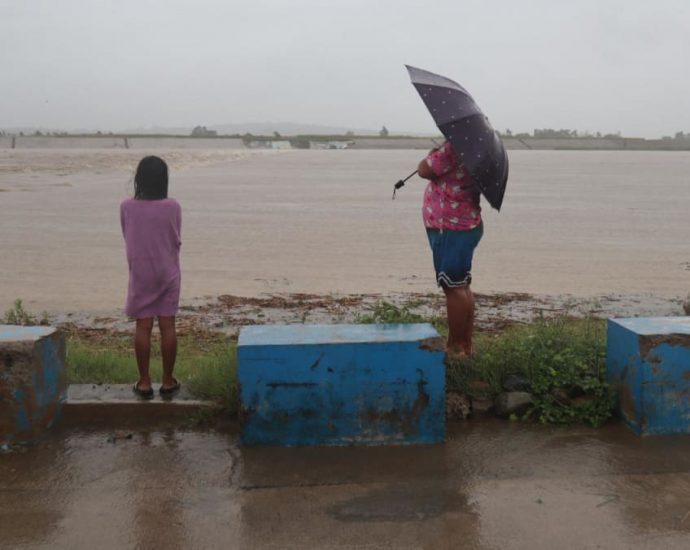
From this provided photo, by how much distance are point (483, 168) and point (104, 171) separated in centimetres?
3369

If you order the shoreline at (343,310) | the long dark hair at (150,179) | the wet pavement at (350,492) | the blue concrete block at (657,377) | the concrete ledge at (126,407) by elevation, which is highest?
the long dark hair at (150,179)

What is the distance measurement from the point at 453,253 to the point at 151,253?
71.1 inches

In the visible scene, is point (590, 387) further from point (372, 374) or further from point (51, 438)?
point (51, 438)

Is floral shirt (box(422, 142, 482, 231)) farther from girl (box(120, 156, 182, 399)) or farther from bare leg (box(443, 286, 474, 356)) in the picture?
girl (box(120, 156, 182, 399))

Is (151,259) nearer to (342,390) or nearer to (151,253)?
(151,253)

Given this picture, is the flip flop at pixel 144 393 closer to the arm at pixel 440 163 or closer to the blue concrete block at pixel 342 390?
the blue concrete block at pixel 342 390

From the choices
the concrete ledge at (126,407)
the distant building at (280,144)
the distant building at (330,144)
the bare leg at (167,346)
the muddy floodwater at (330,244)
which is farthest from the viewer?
the distant building at (280,144)

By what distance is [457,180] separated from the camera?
4.81 metres

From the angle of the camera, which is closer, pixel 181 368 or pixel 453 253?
pixel 453 253

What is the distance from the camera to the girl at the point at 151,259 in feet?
15.5

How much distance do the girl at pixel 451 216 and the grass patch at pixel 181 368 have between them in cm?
145

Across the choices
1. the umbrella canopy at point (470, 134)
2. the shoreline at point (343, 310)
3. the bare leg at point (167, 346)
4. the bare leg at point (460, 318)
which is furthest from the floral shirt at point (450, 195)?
the shoreline at point (343, 310)

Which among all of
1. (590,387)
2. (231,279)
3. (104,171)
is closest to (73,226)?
(231,279)

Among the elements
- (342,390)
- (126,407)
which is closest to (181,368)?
(126,407)
